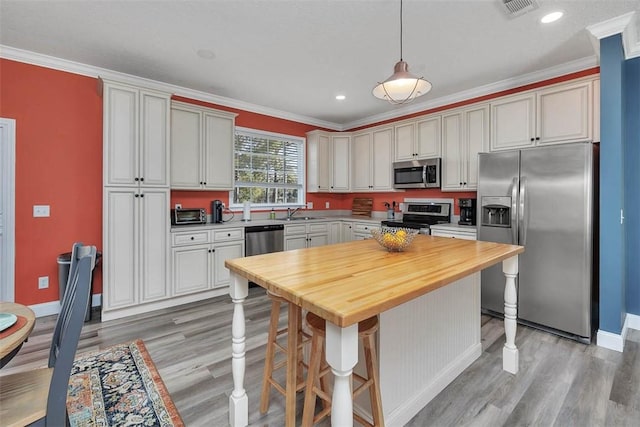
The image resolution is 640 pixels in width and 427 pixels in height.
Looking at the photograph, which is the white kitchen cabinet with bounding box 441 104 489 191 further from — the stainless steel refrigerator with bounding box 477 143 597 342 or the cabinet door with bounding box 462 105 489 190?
the stainless steel refrigerator with bounding box 477 143 597 342

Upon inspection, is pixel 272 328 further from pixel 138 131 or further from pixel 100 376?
pixel 138 131

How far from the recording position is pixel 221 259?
381cm

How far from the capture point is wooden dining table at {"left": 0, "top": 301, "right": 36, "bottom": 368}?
1.03 meters

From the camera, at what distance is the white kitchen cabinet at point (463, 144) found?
363 cm

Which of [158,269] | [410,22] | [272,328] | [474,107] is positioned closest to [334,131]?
[474,107]

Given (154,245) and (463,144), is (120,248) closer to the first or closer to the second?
(154,245)

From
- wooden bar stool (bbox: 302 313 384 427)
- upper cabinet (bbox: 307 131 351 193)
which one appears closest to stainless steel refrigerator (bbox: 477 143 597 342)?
wooden bar stool (bbox: 302 313 384 427)

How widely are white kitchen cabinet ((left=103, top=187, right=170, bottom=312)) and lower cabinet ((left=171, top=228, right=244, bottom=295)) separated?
0.13 metres

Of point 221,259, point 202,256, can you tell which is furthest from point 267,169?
point 202,256

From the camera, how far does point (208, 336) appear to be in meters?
2.75

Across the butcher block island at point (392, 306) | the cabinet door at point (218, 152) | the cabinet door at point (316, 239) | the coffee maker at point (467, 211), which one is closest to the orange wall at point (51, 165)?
the cabinet door at point (218, 152)

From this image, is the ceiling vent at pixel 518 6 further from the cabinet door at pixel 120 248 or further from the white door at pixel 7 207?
the white door at pixel 7 207

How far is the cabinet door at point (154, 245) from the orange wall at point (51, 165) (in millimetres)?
620

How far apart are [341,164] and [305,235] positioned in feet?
4.93
